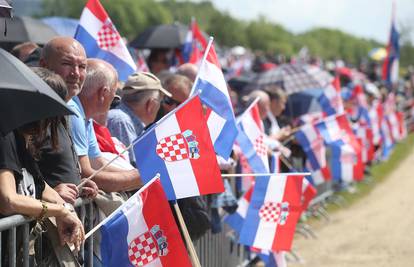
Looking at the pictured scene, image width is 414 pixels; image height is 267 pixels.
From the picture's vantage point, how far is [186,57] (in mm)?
12398

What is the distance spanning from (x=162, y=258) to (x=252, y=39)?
5489 inches

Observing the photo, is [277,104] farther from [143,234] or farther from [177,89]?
[143,234]

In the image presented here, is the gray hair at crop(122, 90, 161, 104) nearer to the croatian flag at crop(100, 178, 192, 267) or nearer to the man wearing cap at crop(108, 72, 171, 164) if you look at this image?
the man wearing cap at crop(108, 72, 171, 164)

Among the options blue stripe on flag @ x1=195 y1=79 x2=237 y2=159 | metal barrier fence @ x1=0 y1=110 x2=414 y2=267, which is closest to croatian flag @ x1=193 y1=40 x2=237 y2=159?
blue stripe on flag @ x1=195 y1=79 x2=237 y2=159

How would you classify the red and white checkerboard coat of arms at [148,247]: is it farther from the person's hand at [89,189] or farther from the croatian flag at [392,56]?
the croatian flag at [392,56]

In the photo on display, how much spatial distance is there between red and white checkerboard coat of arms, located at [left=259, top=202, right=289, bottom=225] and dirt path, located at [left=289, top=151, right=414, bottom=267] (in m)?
2.39

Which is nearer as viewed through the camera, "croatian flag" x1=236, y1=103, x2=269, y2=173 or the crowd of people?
the crowd of people

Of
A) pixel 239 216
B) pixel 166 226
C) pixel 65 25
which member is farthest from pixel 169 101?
pixel 65 25

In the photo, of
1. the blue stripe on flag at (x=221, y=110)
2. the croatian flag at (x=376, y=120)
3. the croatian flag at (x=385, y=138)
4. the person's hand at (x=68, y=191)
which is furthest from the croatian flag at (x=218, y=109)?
the croatian flag at (x=385, y=138)

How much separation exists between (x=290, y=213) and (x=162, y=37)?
243 inches

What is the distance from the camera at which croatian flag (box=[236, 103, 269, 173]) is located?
25.1ft

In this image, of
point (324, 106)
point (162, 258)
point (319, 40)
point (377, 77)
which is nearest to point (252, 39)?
point (319, 40)

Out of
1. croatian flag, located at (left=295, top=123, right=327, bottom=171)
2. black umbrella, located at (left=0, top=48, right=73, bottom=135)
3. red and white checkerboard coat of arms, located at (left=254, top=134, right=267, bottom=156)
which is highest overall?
black umbrella, located at (left=0, top=48, right=73, bottom=135)

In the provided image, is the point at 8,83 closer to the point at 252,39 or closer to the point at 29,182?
the point at 29,182
